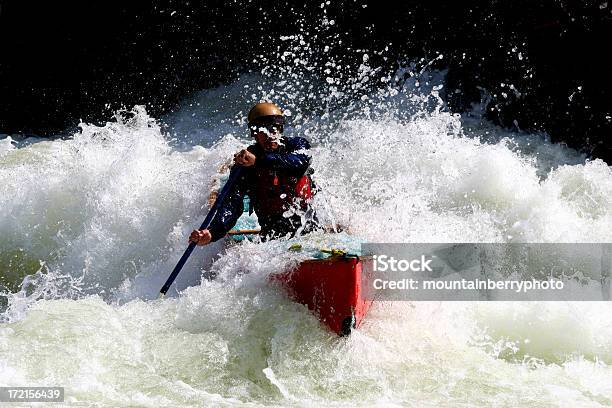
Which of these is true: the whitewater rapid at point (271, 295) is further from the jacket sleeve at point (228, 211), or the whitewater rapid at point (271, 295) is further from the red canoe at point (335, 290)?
the jacket sleeve at point (228, 211)

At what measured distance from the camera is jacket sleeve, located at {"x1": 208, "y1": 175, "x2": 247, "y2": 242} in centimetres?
456

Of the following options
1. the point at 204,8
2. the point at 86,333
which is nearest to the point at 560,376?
the point at 86,333

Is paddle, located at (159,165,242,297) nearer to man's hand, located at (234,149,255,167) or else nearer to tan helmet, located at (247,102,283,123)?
man's hand, located at (234,149,255,167)

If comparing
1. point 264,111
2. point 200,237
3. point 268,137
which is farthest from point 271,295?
point 264,111

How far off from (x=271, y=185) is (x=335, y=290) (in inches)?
40.0

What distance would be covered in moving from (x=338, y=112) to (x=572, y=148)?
3528 millimetres

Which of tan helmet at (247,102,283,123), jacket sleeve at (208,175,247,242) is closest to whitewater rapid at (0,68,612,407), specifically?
jacket sleeve at (208,175,247,242)

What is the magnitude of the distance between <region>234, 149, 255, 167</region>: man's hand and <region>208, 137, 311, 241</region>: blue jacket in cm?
9

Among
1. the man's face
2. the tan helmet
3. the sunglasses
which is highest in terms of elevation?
the tan helmet

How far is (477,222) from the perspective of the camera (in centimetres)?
567

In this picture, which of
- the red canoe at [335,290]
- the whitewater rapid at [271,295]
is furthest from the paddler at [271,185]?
the red canoe at [335,290]

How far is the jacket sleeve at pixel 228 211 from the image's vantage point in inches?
179

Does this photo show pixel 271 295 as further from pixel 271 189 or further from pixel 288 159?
pixel 288 159

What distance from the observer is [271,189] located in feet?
14.9
